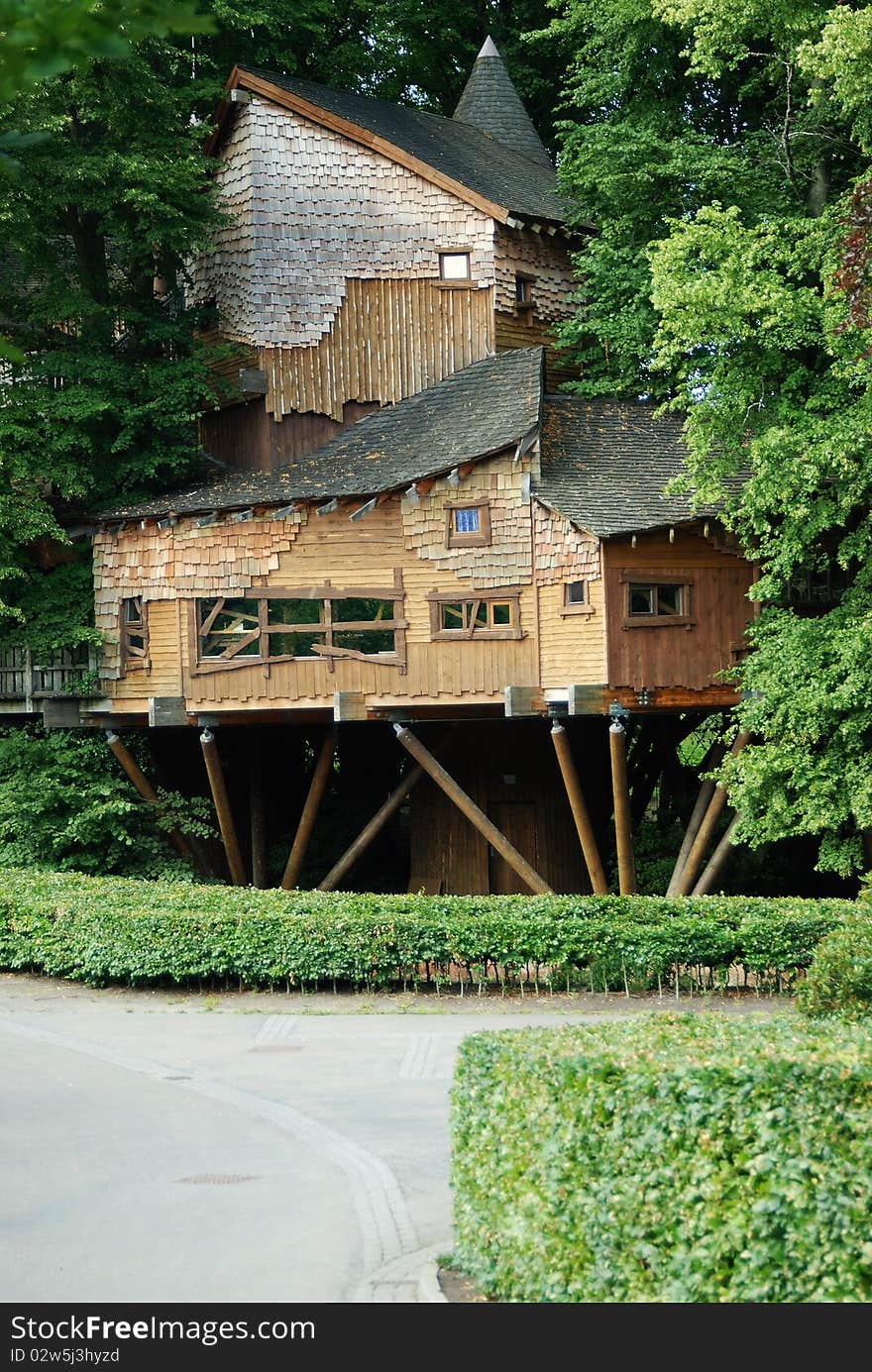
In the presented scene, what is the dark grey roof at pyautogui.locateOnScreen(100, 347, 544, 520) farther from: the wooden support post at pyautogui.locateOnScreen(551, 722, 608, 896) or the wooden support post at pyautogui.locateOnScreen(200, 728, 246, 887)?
the wooden support post at pyautogui.locateOnScreen(551, 722, 608, 896)

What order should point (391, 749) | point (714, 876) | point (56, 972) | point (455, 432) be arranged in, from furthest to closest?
point (391, 749)
point (455, 432)
point (714, 876)
point (56, 972)

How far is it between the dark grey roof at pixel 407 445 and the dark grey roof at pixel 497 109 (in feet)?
30.8

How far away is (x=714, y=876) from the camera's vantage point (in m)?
24.6

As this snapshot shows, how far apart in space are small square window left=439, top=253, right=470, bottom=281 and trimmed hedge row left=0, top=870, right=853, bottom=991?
568 inches

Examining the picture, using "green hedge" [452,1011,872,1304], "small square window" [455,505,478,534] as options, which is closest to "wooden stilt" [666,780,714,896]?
"small square window" [455,505,478,534]

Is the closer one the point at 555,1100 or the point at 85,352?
the point at 555,1100

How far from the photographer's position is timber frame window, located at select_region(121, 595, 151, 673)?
2689cm

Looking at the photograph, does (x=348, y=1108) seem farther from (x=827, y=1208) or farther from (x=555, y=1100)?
(x=827, y=1208)

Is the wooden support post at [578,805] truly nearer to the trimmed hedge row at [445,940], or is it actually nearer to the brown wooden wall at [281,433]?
the trimmed hedge row at [445,940]

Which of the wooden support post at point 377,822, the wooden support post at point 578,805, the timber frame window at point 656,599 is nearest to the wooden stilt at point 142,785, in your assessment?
the wooden support post at point 377,822

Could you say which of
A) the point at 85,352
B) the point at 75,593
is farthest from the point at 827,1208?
the point at 85,352

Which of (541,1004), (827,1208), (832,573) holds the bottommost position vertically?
(541,1004)

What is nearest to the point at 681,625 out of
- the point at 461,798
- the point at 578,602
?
the point at 578,602

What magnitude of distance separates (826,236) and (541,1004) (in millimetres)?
11411
